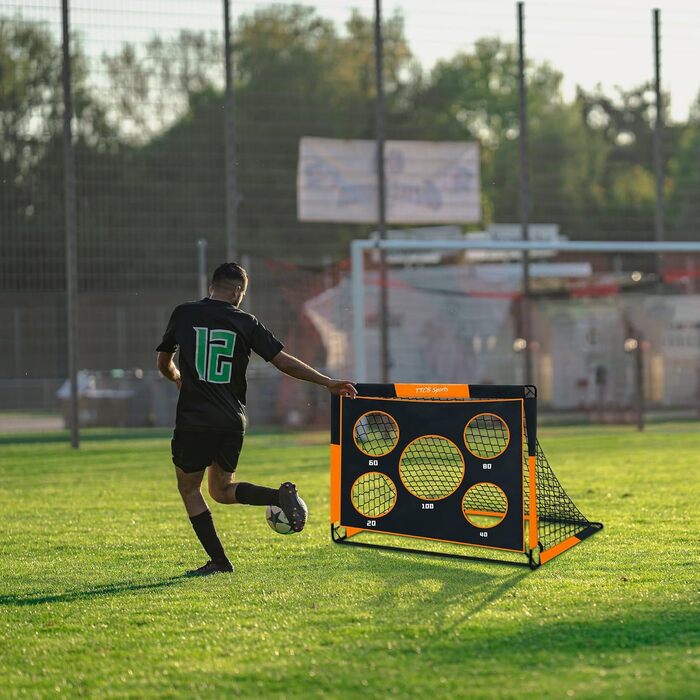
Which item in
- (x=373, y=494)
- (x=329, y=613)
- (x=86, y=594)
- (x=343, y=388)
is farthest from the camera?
(x=373, y=494)

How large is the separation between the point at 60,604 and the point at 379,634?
179 cm

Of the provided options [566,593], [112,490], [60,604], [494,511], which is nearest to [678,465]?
[112,490]

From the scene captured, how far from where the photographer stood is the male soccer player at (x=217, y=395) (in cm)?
692

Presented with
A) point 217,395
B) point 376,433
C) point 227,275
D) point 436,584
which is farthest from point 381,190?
point 436,584

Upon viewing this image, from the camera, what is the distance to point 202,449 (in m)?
6.96

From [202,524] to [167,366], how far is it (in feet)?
3.15

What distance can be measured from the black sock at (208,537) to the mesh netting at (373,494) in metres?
1.02

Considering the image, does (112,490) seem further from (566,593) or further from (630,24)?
(630,24)

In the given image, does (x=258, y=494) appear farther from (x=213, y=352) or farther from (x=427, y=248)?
(x=427, y=248)

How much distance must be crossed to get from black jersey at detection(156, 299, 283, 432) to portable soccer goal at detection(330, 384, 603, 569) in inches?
37.8

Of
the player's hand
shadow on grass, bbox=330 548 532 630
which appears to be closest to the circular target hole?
shadow on grass, bbox=330 548 532 630

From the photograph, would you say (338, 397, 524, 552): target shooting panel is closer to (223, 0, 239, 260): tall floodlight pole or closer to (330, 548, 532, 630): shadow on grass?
(330, 548, 532, 630): shadow on grass

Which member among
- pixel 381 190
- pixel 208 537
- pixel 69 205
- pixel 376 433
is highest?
pixel 381 190

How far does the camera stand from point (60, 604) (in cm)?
614
